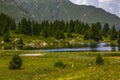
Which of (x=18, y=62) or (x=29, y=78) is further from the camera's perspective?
(x=18, y=62)

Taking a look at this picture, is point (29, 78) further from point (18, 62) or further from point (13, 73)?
point (18, 62)

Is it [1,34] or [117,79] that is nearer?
[117,79]

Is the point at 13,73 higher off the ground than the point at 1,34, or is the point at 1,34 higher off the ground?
the point at 1,34

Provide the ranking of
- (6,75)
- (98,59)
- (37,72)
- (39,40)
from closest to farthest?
1. (6,75)
2. (37,72)
3. (98,59)
4. (39,40)

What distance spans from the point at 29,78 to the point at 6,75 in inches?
181

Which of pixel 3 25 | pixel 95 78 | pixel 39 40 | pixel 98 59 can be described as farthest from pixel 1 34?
pixel 95 78

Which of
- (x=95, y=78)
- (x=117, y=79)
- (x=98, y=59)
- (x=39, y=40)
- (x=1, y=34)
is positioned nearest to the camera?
(x=117, y=79)

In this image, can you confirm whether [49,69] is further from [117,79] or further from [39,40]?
[39,40]

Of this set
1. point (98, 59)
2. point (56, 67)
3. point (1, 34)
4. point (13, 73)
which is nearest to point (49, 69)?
point (56, 67)

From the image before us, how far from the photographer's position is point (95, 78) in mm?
35875

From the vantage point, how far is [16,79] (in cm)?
4600

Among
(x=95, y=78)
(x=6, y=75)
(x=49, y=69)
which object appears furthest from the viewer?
(x=49, y=69)

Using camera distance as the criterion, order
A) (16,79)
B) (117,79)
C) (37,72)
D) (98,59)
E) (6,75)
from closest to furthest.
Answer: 1. (117,79)
2. (16,79)
3. (6,75)
4. (37,72)
5. (98,59)

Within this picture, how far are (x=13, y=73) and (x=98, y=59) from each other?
19509 millimetres
